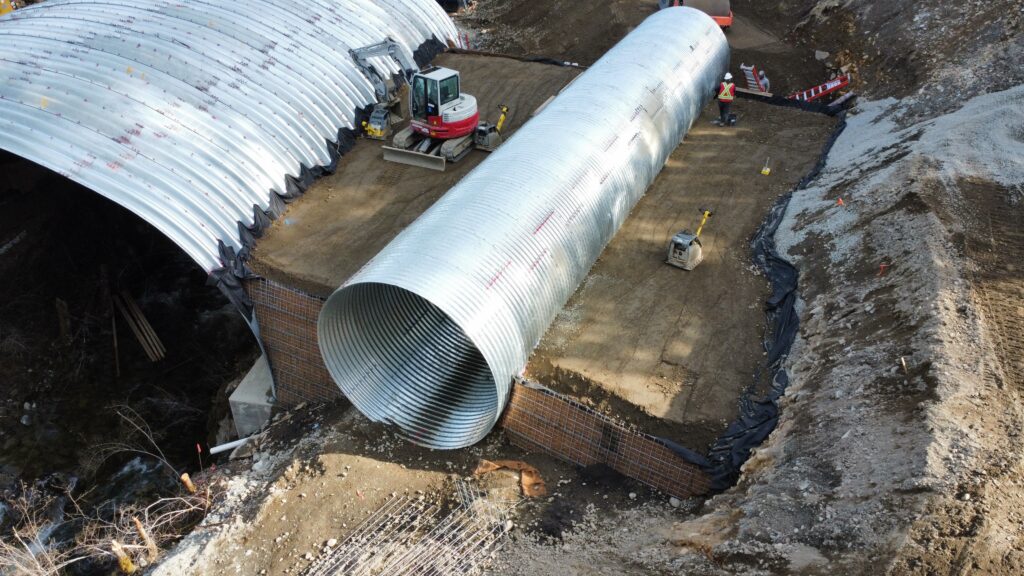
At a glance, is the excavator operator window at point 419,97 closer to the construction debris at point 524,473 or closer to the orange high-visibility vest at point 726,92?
the orange high-visibility vest at point 726,92

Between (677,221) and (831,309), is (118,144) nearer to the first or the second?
(677,221)

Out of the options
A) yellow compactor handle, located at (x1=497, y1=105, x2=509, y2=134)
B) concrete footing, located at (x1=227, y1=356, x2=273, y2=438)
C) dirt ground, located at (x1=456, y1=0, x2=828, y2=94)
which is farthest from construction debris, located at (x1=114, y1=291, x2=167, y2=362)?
dirt ground, located at (x1=456, y1=0, x2=828, y2=94)

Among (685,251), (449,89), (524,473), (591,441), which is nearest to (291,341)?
(524,473)

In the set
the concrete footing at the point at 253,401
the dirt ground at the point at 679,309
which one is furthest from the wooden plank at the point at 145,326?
the dirt ground at the point at 679,309

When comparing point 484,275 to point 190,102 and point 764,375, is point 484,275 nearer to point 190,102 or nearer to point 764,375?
point 764,375

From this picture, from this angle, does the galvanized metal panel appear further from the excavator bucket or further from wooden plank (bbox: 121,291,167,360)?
wooden plank (bbox: 121,291,167,360)
